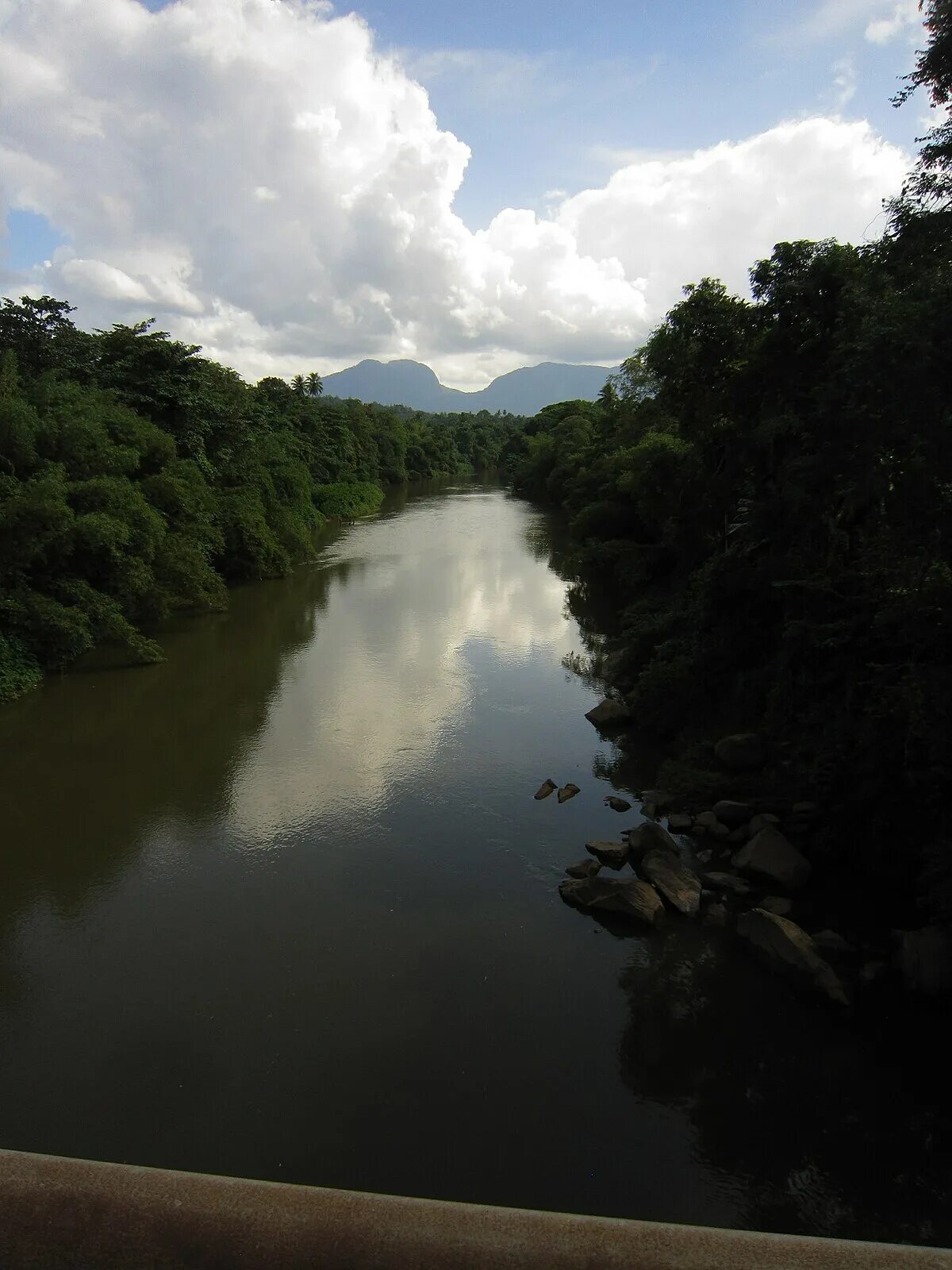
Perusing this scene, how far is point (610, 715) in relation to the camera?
14.3 meters

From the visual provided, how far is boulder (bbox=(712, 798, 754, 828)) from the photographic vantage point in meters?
10.6

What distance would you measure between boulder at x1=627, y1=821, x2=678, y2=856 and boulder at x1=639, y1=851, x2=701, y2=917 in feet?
→ 0.64

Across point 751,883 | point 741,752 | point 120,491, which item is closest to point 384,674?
point 120,491

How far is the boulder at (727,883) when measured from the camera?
923 centimetres

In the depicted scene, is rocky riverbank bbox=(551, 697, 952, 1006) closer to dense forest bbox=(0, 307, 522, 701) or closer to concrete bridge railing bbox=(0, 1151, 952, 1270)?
concrete bridge railing bbox=(0, 1151, 952, 1270)

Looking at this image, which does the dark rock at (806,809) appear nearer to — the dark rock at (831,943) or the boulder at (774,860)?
the boulder at (774,860)

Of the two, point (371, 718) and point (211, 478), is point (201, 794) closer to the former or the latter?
point (371, 718)

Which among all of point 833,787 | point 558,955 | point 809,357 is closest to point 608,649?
point 809,357

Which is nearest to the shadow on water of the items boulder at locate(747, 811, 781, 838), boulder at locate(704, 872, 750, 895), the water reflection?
boulder at locate(704, 872, 750, 895)

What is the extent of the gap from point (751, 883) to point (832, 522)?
5.45m

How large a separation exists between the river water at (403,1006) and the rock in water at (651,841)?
684 millimetres

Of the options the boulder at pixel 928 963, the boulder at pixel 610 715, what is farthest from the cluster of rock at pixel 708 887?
the boulder at pixel 610 715

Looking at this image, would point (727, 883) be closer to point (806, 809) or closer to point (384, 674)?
point (806, 809)

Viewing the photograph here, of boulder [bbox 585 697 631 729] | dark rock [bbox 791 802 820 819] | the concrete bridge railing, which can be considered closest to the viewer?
the concrete bridge railing
